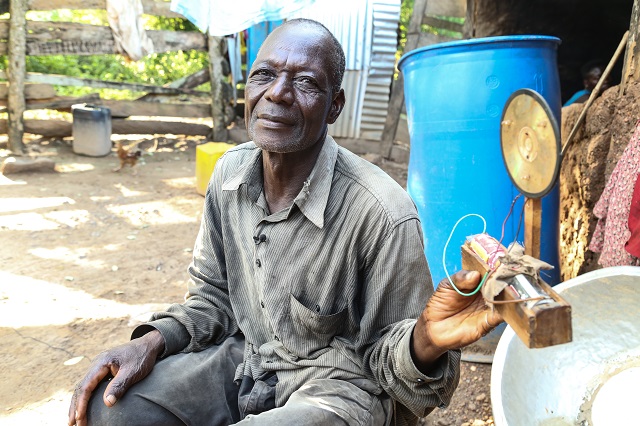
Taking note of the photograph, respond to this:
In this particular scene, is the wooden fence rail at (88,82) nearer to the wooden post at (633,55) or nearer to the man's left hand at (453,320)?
the wooden post at (633,55)

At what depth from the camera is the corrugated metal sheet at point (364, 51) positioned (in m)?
6.78

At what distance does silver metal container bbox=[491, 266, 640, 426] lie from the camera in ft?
6.81

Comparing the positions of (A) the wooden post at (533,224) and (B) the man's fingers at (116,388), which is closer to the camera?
(B) the man's fingers at (116,388)

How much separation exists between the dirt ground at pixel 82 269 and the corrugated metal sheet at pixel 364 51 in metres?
0.78

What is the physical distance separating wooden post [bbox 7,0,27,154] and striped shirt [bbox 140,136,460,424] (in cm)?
603

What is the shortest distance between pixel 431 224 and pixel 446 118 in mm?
584

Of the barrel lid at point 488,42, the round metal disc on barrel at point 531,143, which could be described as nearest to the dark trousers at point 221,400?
the round metal disc on barrel at point 531,143

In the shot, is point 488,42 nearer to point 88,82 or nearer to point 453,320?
point 453,320

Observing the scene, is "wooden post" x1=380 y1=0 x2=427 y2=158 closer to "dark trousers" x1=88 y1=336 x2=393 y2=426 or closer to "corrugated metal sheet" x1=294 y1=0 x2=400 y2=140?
"corrugated metal sheet" x1=294 y1=0 x2=400 y2=140

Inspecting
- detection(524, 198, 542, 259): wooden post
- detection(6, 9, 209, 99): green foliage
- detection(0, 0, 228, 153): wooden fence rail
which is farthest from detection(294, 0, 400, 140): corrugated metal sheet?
detection(524, 198, 542, 259): wooden post

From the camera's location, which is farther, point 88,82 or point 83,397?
point 88,82

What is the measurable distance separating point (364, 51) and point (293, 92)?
555 centimetres

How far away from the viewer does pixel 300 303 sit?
1.70 meters

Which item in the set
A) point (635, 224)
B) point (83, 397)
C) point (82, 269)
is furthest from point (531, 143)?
point (82, 269)
